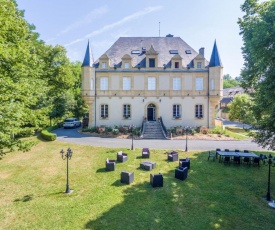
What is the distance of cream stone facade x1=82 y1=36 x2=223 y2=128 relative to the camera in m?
28.7

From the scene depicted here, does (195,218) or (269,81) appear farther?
(269,81)

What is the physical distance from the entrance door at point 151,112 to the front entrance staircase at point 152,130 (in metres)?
1.61

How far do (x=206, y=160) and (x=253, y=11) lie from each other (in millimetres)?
12426

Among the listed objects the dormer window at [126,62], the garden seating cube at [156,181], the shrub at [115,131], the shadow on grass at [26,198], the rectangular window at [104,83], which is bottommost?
the shadow on grass at [26,198]

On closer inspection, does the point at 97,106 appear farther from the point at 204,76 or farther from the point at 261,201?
the point at 261,201

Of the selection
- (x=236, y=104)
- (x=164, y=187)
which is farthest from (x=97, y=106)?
(x=236, y=104)

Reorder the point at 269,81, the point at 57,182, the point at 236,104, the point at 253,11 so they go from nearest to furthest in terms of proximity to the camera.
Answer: the point at 269,81 < the point at 57,182 < the point at 253,11 < the point at 236,104

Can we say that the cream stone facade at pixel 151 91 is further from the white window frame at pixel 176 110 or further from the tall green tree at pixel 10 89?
the tall green tree at pixel 10 89

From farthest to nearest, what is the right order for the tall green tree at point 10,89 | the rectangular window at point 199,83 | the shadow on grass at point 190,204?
the rectangular window at point 199,83, the tall green tree at point 10,89, the shadow on grass at point 190,204

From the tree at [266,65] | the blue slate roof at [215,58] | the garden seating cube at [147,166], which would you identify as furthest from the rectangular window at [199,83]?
the garden seating cube at [147,166]

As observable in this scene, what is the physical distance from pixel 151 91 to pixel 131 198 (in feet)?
68.5

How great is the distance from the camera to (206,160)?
51.7ft

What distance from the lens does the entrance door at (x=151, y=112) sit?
2964 cm

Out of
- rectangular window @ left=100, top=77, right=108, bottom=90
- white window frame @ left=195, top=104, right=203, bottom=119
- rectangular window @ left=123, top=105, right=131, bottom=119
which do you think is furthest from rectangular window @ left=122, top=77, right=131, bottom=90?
white window frame @ left=195, top=104, right=203, bottom=119
